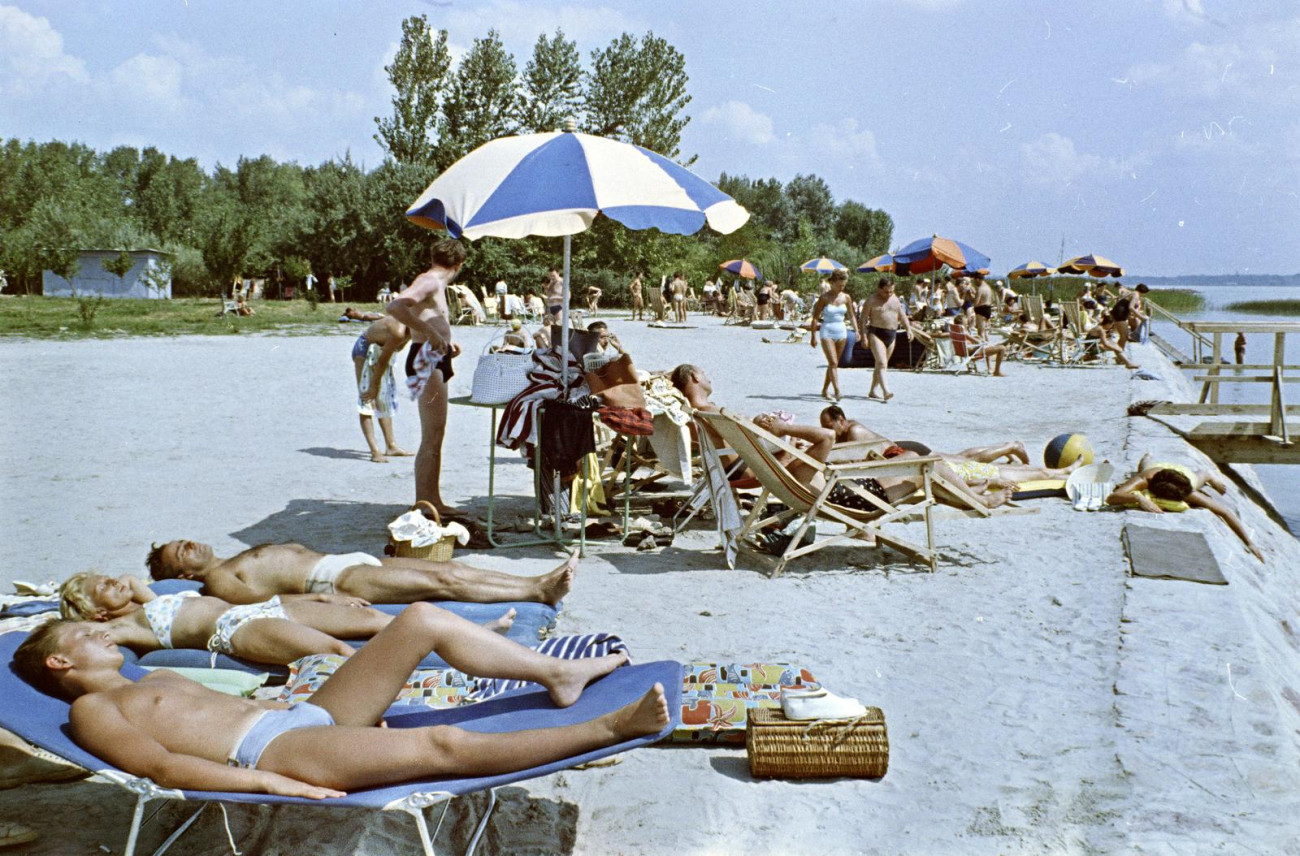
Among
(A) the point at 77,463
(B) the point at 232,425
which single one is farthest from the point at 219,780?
(B) the point at 232,425

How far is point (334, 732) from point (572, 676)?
742 mm

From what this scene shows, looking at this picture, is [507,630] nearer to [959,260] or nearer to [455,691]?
[455,691]

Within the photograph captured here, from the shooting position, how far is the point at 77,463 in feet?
29.1

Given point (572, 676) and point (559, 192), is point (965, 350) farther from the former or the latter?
point (572, 676)

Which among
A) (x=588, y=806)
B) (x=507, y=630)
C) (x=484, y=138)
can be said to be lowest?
(x=588, y=806)

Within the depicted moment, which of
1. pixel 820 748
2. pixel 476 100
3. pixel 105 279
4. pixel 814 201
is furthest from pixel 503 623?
pixel 814 201

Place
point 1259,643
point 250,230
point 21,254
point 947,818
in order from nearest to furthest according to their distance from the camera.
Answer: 1. point 947,818
2. point 1259,643
3. point 250,230
4. point 21,254

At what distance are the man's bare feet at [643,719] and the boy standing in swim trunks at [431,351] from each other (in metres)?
3.95

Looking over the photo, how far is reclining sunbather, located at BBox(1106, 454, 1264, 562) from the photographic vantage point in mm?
7668

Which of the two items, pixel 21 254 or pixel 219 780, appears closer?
pixel 219 780

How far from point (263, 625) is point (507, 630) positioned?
36.0 inches

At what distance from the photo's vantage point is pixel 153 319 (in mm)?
28844

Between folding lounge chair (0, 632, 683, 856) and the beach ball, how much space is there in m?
6.56

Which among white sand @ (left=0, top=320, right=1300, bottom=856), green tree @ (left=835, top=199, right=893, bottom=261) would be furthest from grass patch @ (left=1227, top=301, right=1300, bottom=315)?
white sand @ (left=0, top=320, right=1300, bottom=856)
